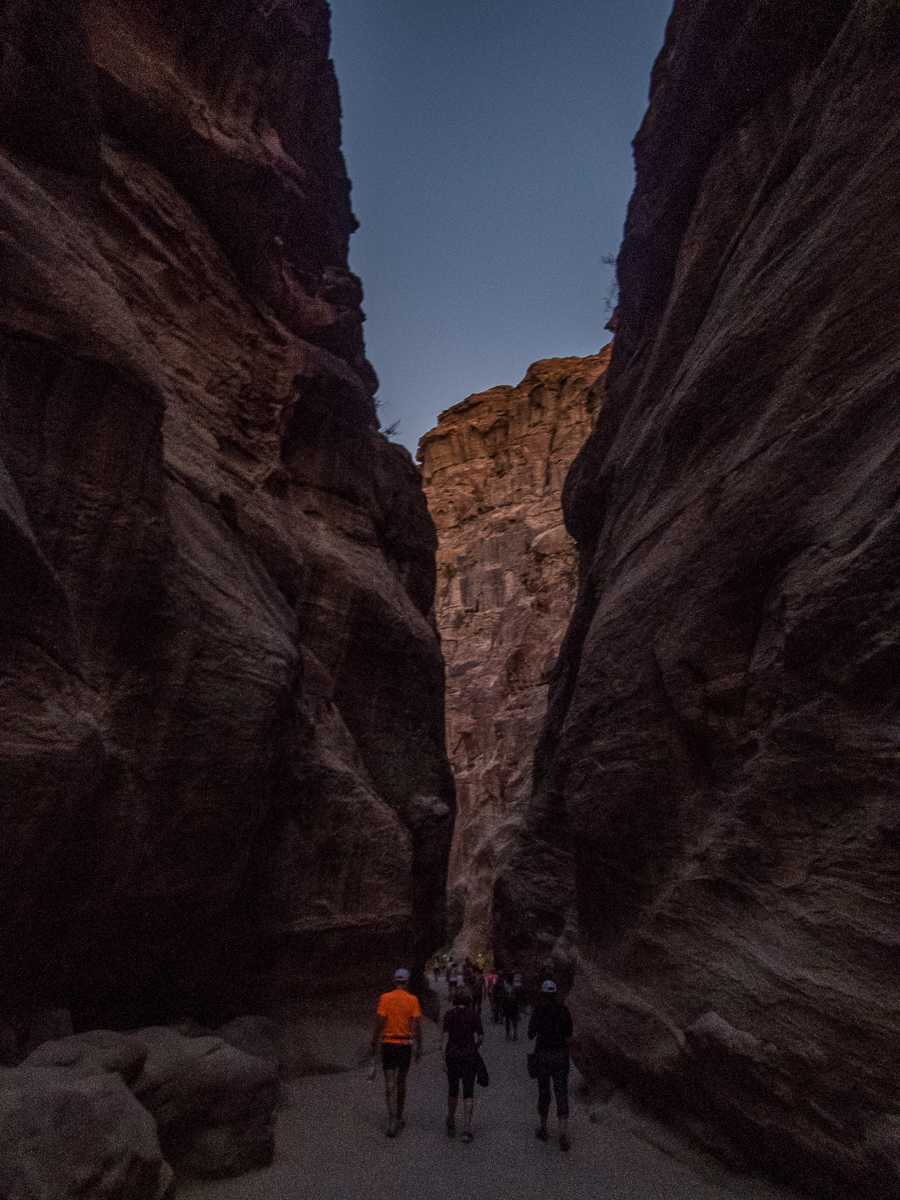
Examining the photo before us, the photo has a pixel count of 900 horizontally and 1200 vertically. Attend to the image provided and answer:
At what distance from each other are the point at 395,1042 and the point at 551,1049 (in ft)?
4.64

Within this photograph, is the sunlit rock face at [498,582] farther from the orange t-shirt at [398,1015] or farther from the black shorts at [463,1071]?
the orange t-shirt at [398,1015]

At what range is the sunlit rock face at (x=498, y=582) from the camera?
31156 millimetres

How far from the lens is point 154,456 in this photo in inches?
270

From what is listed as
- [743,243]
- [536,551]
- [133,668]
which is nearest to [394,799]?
[133,668]

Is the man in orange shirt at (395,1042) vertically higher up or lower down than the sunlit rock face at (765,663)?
lower down

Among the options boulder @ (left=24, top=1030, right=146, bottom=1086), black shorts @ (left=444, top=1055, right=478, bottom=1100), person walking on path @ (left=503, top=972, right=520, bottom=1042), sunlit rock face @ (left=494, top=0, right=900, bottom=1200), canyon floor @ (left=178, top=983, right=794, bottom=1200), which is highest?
sunlit rock face @ (left=494, top=0, right=900, bottom=1200)

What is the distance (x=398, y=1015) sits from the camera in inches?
258

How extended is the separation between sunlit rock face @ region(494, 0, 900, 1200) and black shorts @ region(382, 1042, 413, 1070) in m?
2.22

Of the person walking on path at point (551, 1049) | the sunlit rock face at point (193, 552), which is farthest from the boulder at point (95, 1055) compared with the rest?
the person walking on path at point (551, 1049)

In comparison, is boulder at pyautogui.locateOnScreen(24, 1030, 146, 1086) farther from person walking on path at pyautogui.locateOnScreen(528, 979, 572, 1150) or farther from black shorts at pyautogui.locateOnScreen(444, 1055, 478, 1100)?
person walking on path at pyautogui.locateOnScreen(528, 979, 572, 1150)

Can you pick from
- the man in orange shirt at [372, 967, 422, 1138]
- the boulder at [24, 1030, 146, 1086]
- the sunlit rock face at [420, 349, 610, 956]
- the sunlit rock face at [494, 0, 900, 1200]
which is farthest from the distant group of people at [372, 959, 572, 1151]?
the sunlit rock face at [420, 349, 610, 956]

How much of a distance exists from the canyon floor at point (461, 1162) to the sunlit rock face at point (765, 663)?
1.45 ft

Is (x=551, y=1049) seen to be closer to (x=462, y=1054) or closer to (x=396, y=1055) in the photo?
(x=462, y=1054)

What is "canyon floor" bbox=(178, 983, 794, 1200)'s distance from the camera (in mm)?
5070
